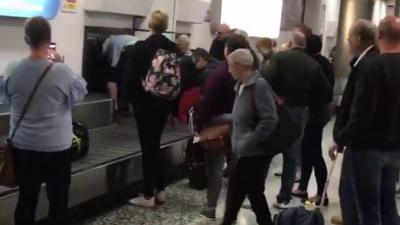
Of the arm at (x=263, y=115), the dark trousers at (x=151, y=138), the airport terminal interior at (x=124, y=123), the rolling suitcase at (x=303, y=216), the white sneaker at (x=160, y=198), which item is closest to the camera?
the rolling suitcase at (x=303, y=216)

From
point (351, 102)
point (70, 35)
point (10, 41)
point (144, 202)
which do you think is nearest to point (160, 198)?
point (144, 202)

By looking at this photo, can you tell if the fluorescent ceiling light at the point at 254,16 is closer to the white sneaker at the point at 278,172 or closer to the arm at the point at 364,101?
the white sneaker at the point at 278,172

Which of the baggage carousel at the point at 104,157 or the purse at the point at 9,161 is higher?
the purse at the point at 9,161

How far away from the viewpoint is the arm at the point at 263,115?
12.0 ft

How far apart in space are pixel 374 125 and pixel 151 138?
1.99 metres

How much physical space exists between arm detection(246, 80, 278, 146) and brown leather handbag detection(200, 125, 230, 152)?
1.95 ft

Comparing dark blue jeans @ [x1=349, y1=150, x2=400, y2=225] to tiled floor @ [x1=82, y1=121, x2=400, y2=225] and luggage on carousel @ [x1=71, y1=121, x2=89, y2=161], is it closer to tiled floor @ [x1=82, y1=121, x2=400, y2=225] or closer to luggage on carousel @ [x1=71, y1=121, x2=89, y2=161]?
tiled floor @ [x1=82, y1=121, x2=400, y2=225]

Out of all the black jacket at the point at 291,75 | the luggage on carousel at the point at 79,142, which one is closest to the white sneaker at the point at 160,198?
the luggage on carousel at the point at 79,142

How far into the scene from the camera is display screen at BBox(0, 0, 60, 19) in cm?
512

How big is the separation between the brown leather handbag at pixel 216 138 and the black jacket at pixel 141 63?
515 mm

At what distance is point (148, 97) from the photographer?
465cm

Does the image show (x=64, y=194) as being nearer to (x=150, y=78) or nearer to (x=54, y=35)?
(x=150, y=78)

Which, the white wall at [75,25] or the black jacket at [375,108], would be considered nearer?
the black jacket at [375,108]

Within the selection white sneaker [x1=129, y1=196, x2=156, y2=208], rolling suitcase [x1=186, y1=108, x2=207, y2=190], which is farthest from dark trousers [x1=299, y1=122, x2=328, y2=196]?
white sneaker [x1=129, y1=196, x2=156, y2=208]
